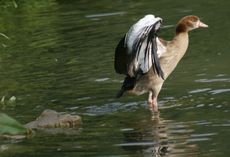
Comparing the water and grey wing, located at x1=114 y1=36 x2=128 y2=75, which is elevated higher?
grey wing, located at x1=114 y1=36 x2=128 y2=75

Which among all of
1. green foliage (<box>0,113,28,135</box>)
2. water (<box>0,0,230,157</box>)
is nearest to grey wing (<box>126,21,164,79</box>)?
water (<box>0,0,230,157</box>)

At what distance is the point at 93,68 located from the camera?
1259 cm

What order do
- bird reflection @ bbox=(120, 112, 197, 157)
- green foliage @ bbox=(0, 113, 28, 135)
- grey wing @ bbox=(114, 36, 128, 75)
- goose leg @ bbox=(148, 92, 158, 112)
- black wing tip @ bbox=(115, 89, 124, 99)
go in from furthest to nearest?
black wing tip @ bbox=(115, 89, 124, 99)
goose leg @ bbox=(148, 92, 158, 112)
grey wing @ bbox=(114, 36, 128, 75)
bird reflection @ bbox=(120, 112, 197, 157)
green foliage @ bbox=(0, 113, 28, 135)

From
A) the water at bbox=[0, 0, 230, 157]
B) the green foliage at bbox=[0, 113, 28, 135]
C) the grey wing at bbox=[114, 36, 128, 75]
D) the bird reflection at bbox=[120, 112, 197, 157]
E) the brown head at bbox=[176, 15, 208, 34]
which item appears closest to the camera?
the green foliage at bbox=[0, 113, 28, 135]

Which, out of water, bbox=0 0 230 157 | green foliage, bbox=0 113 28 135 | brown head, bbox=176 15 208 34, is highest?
green foliage, bbox=0 113 28 135

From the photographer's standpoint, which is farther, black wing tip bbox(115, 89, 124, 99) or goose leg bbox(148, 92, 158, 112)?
black wing tip bbox(115, 89, 124, 99)

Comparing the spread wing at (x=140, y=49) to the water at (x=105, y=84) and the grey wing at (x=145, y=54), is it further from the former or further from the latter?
the water at (x=105, y=84)

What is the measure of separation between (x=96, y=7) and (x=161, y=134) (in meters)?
11.2

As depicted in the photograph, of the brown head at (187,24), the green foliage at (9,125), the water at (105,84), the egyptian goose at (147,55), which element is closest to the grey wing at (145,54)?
the egyptian goose at (147,55)

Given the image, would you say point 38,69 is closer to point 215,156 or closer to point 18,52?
point 18,52

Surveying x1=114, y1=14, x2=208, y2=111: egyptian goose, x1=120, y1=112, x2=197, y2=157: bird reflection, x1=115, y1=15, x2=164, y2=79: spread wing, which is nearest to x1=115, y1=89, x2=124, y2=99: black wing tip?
x1=114, y1=14, x2=208, y2=111: egyptian goose

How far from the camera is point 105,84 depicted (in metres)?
11.4

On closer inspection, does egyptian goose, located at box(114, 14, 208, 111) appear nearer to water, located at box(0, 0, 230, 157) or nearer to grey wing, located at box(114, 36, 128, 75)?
grey wing, located at box(114, 36, 128, 75)

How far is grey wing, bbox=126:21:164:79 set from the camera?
927 centimetres
